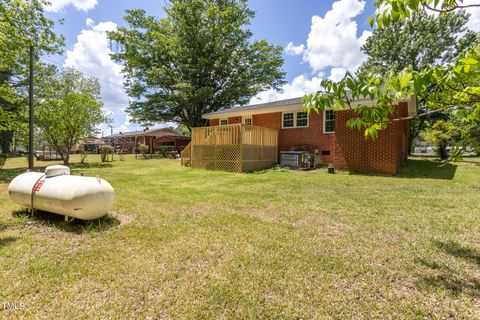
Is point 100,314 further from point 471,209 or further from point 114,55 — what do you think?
point 114,55

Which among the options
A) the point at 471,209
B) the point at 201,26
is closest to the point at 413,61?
the point at 201,26

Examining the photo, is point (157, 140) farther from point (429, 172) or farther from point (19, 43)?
point (429, 172)

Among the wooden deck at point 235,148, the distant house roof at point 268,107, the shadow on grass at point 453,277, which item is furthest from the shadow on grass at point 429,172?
the shadow on grass at point 453,277

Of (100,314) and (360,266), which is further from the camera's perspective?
(360,266)

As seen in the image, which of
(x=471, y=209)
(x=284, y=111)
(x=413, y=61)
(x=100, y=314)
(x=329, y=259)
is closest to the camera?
(x=100, y=314)

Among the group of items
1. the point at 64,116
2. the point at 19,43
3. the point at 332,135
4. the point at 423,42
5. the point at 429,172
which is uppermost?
the point at 423,42

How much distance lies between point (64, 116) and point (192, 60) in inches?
464

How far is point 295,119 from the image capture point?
1338 cm

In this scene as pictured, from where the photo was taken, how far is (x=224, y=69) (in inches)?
940

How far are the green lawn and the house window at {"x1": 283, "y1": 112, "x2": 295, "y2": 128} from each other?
8879 mm

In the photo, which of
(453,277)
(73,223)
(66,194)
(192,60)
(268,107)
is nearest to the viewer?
(453,277)

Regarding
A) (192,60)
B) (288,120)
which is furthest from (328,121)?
(192,60)

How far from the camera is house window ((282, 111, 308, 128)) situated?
1306 cm

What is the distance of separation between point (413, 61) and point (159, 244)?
96.9ft
